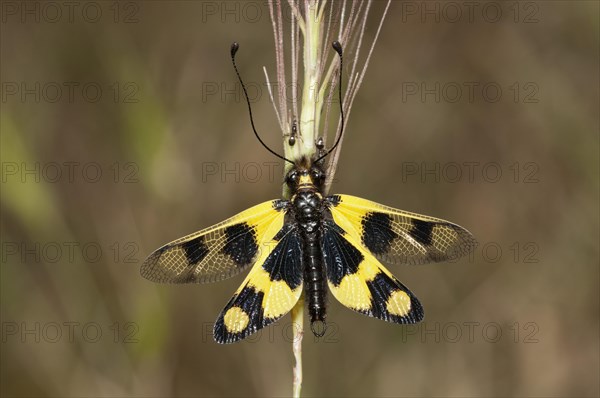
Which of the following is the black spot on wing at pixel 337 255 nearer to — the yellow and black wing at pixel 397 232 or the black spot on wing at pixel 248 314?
the yellow and black wing at pixel 397 232

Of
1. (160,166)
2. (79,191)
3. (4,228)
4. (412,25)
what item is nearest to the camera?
(160,166)

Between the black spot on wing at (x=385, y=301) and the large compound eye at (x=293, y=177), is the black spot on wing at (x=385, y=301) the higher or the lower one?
the lower one

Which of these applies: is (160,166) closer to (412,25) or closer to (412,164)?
(412,164)

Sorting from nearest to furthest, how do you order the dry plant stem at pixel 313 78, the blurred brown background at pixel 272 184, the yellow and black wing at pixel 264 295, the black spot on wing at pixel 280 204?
the dry plant stem at pixel 313 78 → the yellow and black wing at pixel 264 295 → the black spot on wing at pixel 280 204 → the blurred brown background at pixel 272 184

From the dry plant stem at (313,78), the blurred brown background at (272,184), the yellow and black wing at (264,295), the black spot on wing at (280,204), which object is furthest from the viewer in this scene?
the blurred brown background at (272,184)

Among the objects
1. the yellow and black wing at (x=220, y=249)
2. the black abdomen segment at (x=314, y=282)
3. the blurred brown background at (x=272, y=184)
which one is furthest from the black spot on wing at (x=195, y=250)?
the blurred brown background at (x=272, y=184)

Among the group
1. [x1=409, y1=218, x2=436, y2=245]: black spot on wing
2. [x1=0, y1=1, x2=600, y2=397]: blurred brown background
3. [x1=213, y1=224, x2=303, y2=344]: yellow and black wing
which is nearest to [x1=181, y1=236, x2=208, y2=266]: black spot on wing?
[x1=213, y1=224, x2=303, y2=344]: yellow and black wing

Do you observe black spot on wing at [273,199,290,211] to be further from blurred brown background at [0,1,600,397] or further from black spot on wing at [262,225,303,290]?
blurred brown background at [0,1,600,397]

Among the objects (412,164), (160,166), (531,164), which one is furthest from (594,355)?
(160,166)
